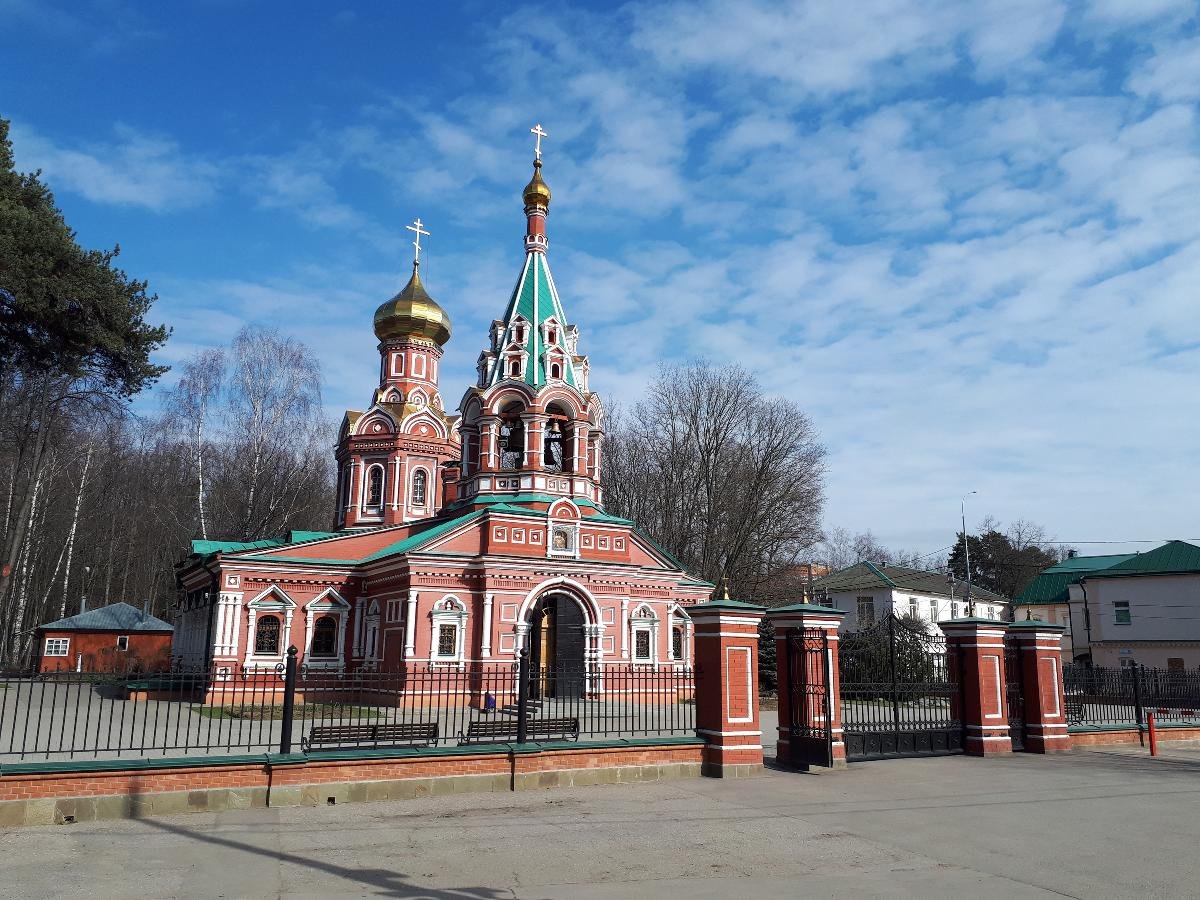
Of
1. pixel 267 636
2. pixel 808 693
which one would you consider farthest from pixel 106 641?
pixel 808 693

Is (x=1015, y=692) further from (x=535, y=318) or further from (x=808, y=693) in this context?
(x=535, y=318)

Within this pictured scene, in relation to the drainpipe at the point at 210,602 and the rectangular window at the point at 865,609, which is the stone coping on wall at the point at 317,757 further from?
the rectangular window at the point at 865,609

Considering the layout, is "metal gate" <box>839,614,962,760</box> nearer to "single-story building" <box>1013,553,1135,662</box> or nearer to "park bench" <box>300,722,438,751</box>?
"park bench" <box>300,722,438,751</box>

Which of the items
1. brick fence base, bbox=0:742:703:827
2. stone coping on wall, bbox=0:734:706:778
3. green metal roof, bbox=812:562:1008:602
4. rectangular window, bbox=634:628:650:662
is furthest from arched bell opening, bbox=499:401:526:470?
green metal roof, bbox=812:562:1008:602

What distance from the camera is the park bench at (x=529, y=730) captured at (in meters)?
11.8

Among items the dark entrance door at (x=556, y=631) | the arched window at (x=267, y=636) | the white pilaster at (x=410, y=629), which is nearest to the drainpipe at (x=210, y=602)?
the arched window at (x=267, y=636)

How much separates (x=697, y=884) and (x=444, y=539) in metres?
17.7

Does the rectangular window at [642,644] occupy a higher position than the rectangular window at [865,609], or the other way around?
the rectangular window at [865,609]

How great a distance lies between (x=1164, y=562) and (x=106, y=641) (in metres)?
43.5

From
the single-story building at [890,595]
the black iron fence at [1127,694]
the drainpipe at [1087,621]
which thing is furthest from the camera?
the single-story building at [890,595]

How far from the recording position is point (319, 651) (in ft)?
84.7

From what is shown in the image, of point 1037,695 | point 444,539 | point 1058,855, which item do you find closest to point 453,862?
point 1058,855

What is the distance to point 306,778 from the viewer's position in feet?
32.9

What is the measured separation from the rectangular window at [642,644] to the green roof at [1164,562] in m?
22.5
